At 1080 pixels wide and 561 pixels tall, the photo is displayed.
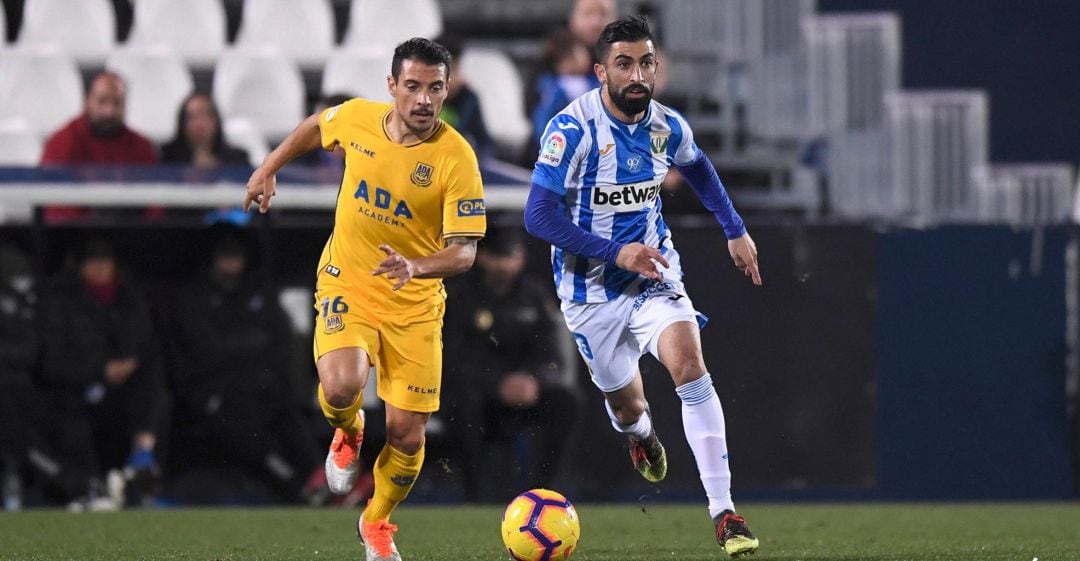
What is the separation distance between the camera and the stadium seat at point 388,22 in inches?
505

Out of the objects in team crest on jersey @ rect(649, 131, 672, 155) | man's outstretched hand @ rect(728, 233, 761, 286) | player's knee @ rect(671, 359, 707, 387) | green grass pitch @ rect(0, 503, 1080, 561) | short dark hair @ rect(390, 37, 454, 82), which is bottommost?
green grass pitch @ rect(0, 503, 1080, 561)

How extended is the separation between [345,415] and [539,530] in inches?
40.4

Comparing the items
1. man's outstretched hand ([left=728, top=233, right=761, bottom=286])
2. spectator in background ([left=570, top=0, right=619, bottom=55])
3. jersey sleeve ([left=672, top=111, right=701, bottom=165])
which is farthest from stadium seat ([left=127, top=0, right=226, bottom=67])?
man's outstretched hand ([left=728, top=233, right=761, bottom=286])

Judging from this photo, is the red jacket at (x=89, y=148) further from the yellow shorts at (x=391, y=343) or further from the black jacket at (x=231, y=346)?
the yellow shorts at (x=391, y=343)

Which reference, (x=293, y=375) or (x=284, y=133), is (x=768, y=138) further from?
(x=293, y=375)

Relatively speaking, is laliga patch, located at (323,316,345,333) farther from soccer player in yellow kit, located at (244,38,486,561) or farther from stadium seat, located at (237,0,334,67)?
stadium seat, located at (237,0,334,67)

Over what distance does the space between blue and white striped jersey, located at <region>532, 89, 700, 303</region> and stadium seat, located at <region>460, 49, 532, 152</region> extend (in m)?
5.81

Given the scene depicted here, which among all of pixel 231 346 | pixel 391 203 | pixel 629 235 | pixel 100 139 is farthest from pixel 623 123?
pixel 100 139

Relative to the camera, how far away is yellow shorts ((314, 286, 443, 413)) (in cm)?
655

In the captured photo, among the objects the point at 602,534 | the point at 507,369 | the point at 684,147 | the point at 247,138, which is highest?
the point at 684,147

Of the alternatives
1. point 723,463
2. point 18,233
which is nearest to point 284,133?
point 18,233

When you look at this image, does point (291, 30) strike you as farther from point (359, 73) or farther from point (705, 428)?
point (705, 428)

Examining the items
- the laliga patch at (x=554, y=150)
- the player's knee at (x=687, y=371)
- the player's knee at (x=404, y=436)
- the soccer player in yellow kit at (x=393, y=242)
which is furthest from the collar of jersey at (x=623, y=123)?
the player's knee at (x=404, y=436)

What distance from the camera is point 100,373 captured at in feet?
32.6
